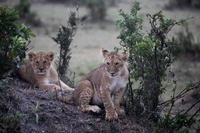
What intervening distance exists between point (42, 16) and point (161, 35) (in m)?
11.9

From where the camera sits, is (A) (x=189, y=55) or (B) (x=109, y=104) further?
(A) (x=189, y=55)

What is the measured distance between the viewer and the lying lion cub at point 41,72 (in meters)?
8.77

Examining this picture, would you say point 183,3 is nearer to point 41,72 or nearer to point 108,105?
point 41,72

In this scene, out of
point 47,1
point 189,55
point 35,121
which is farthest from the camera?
point 47,1

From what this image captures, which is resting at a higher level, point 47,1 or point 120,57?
point 47,1

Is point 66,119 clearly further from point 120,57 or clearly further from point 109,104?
point 120,57

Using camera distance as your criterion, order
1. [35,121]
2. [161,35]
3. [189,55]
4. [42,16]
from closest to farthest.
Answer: [35,121]
[161,35]
[189,55]
[42,16]

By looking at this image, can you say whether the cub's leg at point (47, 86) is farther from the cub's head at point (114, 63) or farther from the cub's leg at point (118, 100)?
the cub's head at point (114, 63)

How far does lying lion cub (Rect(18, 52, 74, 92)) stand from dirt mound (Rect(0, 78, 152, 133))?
0.72 meters

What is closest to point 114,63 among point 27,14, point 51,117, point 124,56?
point 124,56

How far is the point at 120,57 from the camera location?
25.1 feet

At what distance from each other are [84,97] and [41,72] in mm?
1423

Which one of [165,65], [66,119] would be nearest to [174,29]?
[165,65]

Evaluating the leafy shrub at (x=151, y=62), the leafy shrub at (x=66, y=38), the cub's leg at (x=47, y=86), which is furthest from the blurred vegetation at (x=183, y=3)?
the leafy shrub at (x=151, y=62)
